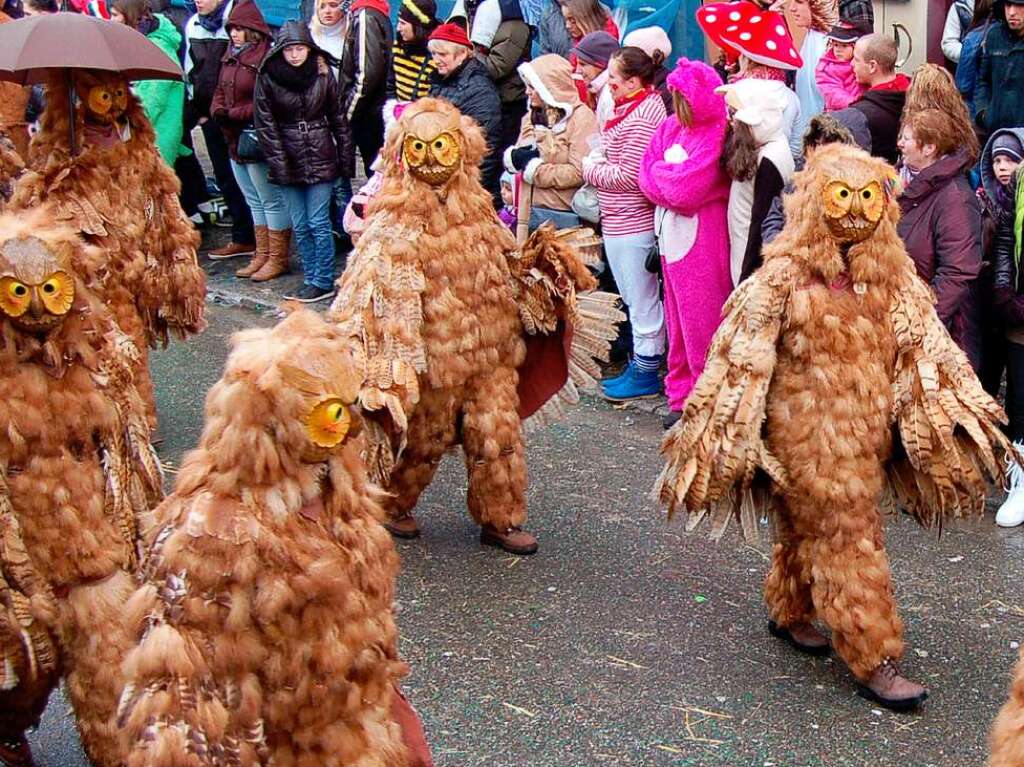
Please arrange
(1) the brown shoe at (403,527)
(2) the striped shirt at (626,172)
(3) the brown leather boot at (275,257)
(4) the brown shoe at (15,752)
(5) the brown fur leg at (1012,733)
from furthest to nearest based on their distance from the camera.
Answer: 1. (3) the brown leather boot at (275,257)
2. (2) the striped shirt at (626,172)
3. (1) the brown shoe at (403,527)
4. (4) the brown shoe at (15,752)
5. (5) the brown fur leg at (1012,733)

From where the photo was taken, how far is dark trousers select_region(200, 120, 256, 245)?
440 inches

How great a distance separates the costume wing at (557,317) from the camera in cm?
581

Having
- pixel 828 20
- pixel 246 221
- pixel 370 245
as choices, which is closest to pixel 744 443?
pixel 370 245

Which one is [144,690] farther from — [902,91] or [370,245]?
[902,91]

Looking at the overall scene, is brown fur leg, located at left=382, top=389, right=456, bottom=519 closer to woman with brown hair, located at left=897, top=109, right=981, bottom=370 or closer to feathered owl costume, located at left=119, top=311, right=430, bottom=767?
woman with brown hair, located at left=897, top=109, right=981, bottom=370

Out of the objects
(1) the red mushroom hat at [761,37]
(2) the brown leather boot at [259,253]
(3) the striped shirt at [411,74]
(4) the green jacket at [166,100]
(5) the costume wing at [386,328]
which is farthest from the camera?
(4) the green jacket at [166,100]

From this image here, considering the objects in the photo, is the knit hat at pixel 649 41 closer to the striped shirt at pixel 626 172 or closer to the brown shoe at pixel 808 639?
the striped shirt at pixel 626 172

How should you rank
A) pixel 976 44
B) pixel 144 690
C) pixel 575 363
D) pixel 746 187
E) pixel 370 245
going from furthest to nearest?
pixel 976 44 < pixel 746 187 < pixel 575 363 < pixel 370 245 < pixel 144 690

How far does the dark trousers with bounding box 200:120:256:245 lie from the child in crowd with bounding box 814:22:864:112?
214 inches

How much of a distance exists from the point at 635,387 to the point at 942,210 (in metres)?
2.51

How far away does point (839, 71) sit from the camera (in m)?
7.66

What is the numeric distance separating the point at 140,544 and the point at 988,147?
4527mm

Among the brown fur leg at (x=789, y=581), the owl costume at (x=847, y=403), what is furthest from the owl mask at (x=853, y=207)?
the brown fur leg at (x=789, y=581)

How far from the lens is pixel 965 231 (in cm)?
600
